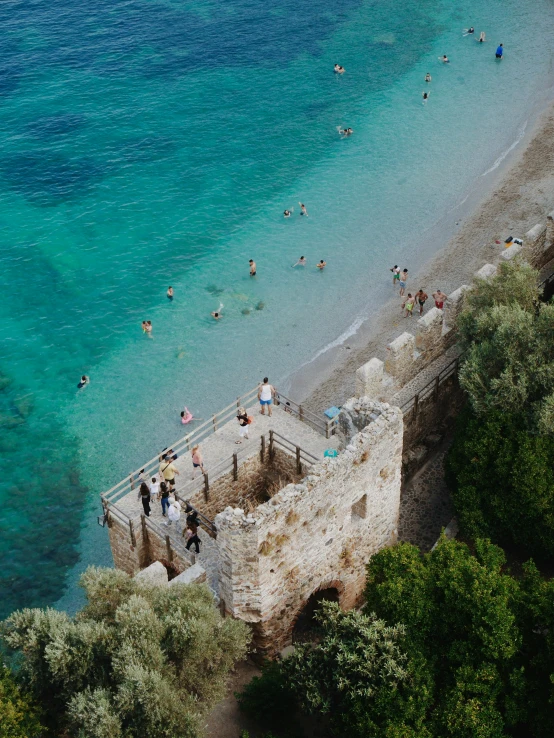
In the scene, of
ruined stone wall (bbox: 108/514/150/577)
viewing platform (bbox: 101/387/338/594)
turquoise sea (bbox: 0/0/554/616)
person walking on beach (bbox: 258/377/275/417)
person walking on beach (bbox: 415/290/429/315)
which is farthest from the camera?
person walking on beach (bbox: 415/290/429/315)

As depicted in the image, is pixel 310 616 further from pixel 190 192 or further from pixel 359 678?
pixel 190 192

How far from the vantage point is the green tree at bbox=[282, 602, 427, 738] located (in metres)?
17.1

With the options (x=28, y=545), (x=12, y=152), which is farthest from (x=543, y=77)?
(x=28, y=545)

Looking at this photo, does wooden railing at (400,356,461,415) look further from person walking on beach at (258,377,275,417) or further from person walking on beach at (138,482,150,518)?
person walking on beach at (138,482,150,518)

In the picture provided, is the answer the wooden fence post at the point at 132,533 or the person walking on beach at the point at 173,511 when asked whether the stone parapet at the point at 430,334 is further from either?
the wooden fence post at the point at 132,533

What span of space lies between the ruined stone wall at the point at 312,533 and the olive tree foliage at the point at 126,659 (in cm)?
137

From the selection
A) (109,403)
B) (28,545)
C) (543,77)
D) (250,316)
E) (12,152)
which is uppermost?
(543,77)

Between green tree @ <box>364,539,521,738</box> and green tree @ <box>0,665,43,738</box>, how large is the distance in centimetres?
778

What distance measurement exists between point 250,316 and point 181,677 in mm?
23386

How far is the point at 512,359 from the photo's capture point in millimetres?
23797

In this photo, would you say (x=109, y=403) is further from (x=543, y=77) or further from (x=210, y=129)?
(x=543, y=77)

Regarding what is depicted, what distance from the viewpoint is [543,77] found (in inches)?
2265

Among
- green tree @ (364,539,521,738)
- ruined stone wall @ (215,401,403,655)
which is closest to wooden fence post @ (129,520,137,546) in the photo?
ruined stone wall @ (215,401,403,655)

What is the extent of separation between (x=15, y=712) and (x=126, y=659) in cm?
228
